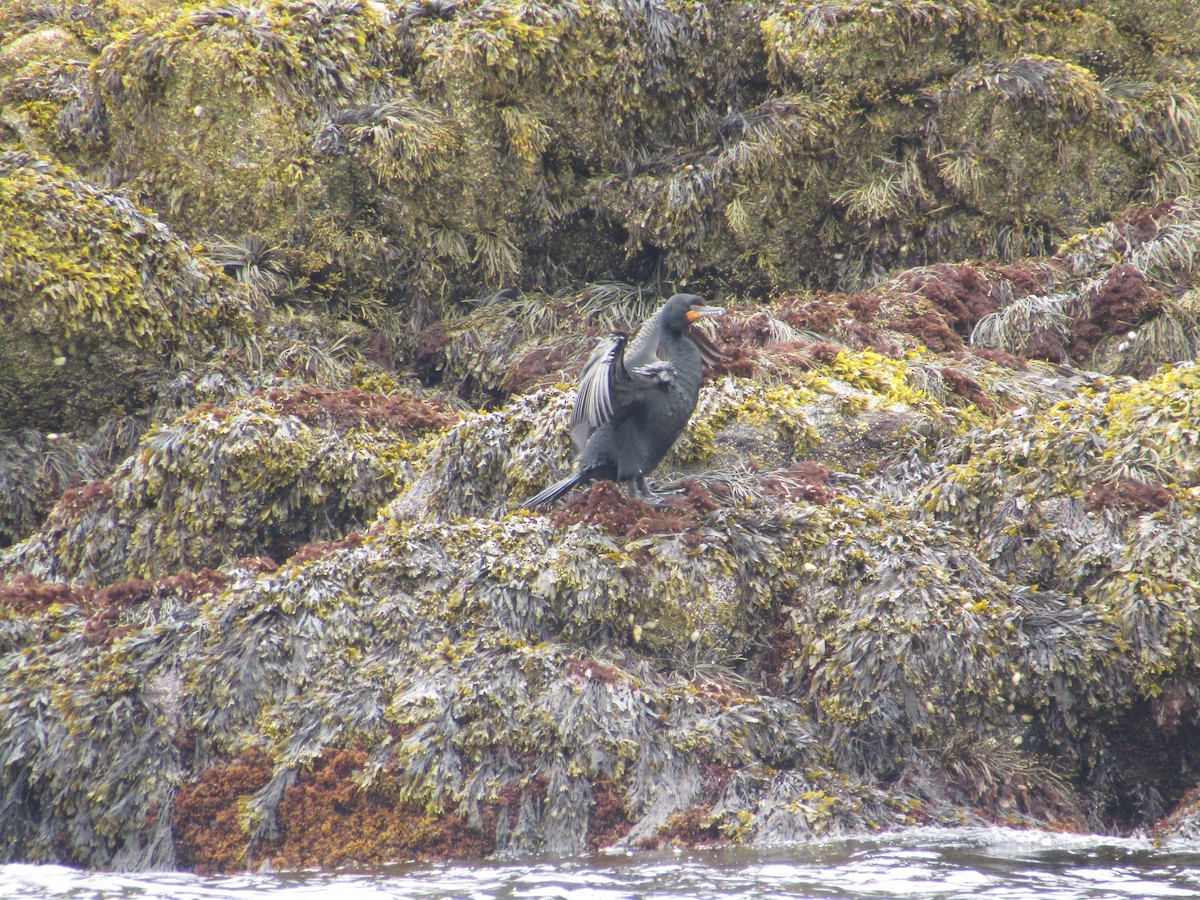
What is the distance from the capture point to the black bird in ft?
17.1

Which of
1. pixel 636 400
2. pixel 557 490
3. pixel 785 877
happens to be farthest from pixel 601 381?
pixel 785 877

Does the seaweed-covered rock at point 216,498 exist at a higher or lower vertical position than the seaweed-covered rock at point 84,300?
lower

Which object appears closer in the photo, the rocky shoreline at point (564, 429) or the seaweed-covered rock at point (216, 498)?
the rocky shoreline at point (564, 429)

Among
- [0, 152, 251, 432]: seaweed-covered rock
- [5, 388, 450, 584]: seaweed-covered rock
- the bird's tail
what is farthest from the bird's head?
[0, 152, 251, 432]: seaweed-covered rock

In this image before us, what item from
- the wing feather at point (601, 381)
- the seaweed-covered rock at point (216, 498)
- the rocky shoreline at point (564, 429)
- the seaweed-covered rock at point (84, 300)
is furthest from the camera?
the seaweed-covered rock at point (84, 300)

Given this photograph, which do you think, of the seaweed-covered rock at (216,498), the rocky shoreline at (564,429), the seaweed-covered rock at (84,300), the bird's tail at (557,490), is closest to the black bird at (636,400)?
the bird's tail at (557,490)

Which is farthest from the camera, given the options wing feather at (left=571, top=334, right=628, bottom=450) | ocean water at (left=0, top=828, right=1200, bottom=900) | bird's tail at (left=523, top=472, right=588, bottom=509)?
bird's tail at (left=523, top=472, right=588, bottom=509)

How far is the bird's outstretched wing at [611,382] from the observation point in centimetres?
512

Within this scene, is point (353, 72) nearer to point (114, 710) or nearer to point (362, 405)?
point (362, 405)

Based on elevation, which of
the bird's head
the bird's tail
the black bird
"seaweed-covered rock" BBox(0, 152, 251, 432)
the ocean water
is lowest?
the ocean water

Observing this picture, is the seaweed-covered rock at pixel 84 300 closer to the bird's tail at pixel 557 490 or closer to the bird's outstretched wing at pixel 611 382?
the bird's tail at pixel 557 490

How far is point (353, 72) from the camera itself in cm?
944

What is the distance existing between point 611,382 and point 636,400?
0.15 m

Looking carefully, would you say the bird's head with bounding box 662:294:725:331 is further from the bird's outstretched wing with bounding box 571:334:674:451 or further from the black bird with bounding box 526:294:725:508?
the bird's outstretched wing with bounding box 571:334:674:451
